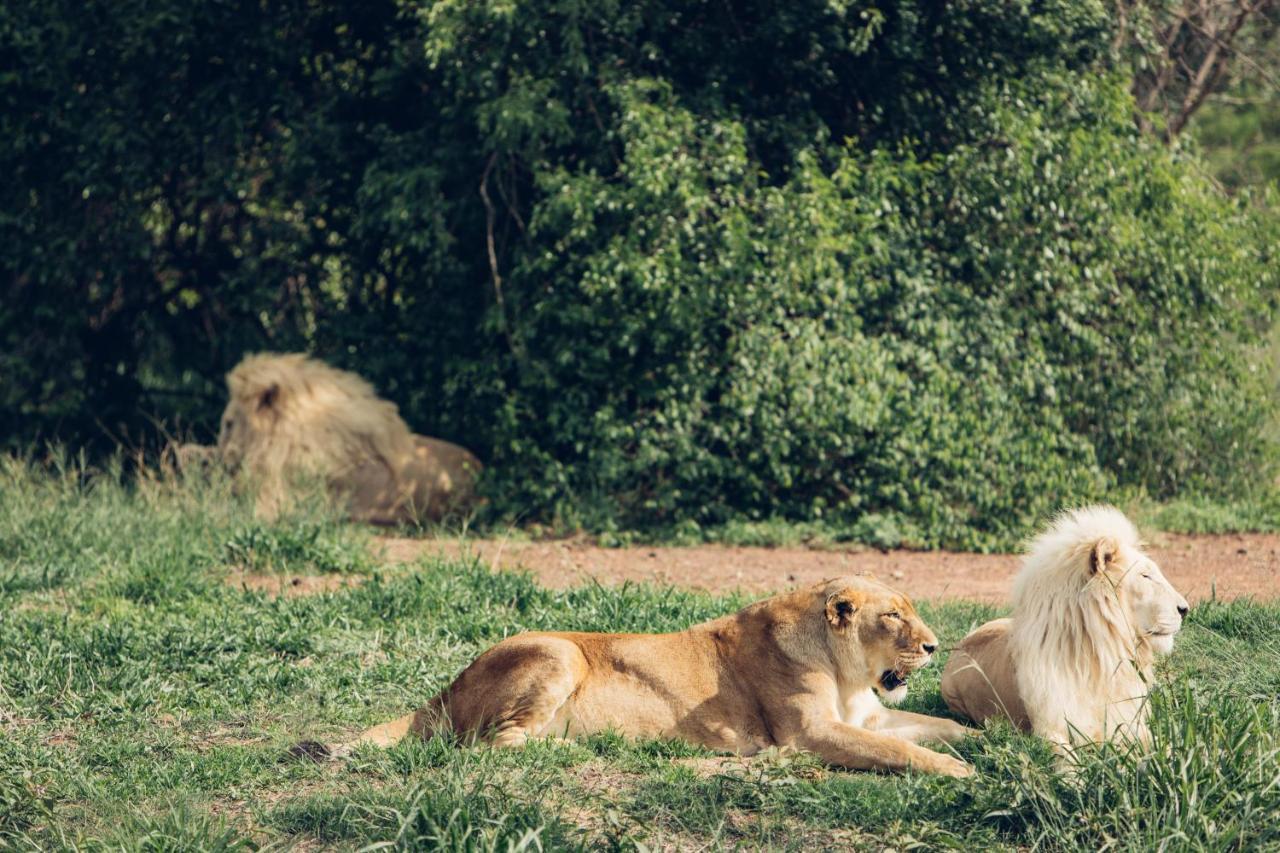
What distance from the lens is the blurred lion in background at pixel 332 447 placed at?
35.2ft

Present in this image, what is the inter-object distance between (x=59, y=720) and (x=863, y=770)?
3.38m

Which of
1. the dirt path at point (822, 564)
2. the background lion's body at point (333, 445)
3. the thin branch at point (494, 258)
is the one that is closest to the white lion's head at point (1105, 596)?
the dirt path at point (822, 564)

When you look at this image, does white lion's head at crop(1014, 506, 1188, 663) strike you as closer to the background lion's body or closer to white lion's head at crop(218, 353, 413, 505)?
the background lion's body

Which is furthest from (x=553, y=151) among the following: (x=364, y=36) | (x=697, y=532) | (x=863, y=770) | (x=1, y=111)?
(x=863, y=770)

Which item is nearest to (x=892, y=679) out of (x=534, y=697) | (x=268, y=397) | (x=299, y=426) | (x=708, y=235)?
(x=534, y=697)

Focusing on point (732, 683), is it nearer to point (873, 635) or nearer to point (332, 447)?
point (873, 635)

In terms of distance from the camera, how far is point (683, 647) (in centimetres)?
549

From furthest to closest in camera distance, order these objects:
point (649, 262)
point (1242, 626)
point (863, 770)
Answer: point (649, 262) → point (1242, 626) → point (863, 770)

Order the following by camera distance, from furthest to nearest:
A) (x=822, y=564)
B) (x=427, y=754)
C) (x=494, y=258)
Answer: (x=494, y=258) → (x=822, y=564) → (x=427, y=754)

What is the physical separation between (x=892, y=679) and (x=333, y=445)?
6.56 m

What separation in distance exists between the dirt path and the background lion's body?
850mm

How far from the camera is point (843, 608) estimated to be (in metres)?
5.23

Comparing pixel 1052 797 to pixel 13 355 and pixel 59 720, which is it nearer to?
pixel 59 720

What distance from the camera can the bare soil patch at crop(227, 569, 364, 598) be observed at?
26.2 ft
